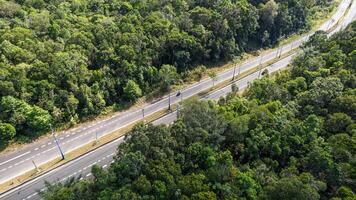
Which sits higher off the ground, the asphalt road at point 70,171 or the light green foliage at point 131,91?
the light green foliage at point 131,91

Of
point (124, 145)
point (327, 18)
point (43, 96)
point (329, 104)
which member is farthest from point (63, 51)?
point (327, 18)

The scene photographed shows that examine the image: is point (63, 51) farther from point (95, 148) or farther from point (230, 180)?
point (230, 180)

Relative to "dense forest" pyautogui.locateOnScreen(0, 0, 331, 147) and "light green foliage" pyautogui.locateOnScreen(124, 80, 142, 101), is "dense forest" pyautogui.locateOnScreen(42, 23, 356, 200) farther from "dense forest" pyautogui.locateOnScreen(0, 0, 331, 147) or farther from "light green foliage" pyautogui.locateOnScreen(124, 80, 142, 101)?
"light green foliage" pyautogui.locateOnScreen(124, 80, 142, 101)

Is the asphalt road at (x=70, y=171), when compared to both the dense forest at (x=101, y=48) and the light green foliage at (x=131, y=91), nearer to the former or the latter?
the dense forest at (x=101, y=48)

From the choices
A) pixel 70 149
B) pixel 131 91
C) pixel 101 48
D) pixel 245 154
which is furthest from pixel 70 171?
pixel 101 48

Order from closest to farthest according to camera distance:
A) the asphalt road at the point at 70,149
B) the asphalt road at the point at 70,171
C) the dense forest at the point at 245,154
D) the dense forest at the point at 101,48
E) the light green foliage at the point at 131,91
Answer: the dense forest at the point at 245,154
the asphalt road at the point at 70,171
the asphalt road at the point at 70,149
the dense forest at the point at 101,48
the light green foliage at the point at 131,91

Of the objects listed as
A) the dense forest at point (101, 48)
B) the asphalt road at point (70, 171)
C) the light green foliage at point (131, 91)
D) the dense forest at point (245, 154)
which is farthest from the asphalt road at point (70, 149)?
the dense forest at point (245, 154)

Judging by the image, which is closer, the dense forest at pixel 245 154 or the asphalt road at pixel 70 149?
the dense forest at pixel 245 154
